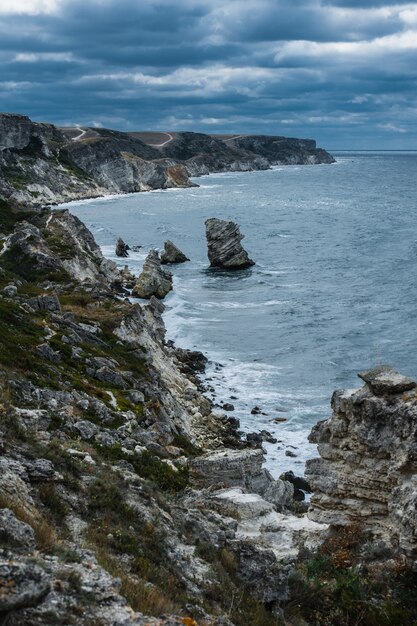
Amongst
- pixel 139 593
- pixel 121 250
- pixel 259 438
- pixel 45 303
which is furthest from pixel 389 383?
pixel 121 250

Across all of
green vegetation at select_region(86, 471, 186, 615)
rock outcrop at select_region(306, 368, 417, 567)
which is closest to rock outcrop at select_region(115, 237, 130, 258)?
rock outcrop at select_region(306, 368, 417, 567)

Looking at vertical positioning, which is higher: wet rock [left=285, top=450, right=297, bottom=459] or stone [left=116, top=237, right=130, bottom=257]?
stone [left=116, top=237, right=130, bottom=257]

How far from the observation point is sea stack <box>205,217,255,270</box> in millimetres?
87688

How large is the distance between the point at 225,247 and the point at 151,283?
2131 centimetres

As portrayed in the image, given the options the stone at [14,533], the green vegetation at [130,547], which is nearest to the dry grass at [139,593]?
the green vegetation at [130,547]

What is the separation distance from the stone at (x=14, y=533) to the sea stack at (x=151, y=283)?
5928 centimetres

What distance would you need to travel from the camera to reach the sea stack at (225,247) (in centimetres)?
8769

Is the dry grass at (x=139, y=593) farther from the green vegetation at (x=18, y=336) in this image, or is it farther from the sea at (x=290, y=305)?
the sea at (x=290, y=305)

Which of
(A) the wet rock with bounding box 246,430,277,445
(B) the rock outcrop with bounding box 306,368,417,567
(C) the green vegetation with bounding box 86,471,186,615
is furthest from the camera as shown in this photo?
(A) the wet rock with bounding box 246,430,277,445

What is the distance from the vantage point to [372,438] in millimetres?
16828

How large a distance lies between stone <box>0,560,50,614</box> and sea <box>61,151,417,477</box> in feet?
87.1

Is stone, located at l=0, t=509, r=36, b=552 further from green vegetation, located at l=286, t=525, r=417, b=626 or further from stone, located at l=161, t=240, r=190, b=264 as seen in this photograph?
stone, located at l=161, t=240, r=190, b=264

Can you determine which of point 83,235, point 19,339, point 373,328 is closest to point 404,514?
point 19,339

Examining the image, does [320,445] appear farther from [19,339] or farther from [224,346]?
[224,346]
